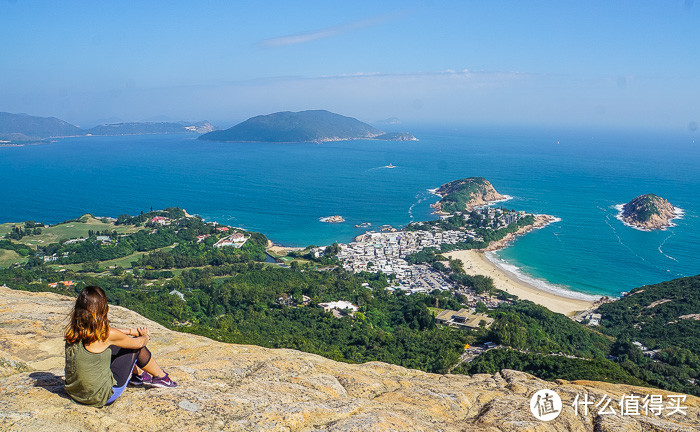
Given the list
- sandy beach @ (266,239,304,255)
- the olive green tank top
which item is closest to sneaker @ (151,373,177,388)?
the olive green tank top

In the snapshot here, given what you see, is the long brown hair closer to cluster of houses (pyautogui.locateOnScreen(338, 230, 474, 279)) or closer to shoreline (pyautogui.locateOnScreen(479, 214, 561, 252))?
cluster of houses (pyautogui.locateOnScreen(338, 230, 474, 279))

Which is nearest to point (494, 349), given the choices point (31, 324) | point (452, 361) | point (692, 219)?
point (452, 361)

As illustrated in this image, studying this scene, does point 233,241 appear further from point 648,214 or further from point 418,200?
point 648,214

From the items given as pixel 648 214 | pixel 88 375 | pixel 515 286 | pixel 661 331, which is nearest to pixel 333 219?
pixel 515 286

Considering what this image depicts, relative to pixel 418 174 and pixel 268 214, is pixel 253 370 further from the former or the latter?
pixel 418 174

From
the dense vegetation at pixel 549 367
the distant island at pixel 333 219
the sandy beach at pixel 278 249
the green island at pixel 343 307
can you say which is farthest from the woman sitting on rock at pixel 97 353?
the distant island at pixel 333 219

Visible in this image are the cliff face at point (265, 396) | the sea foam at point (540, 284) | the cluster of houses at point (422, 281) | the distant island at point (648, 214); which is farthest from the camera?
the distant island at point (648, 214)

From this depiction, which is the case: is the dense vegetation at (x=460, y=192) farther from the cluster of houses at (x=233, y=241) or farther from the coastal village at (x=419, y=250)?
the cluster of houses at (x=233, y=241)
